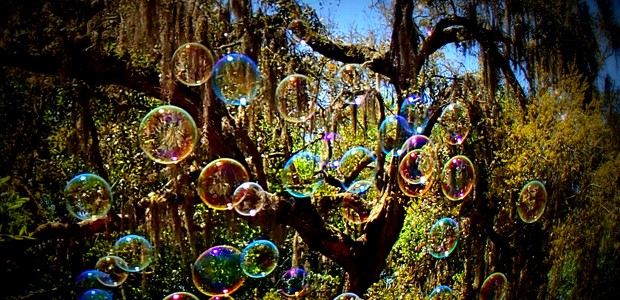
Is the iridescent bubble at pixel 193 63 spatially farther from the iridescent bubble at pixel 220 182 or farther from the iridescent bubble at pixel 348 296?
the iridescent bubble at pixel 348 296

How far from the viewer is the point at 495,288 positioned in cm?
893

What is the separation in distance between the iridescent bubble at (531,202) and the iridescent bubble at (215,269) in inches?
167

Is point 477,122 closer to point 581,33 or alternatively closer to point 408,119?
point 408,119

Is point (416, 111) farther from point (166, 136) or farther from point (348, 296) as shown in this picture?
point (166, 136)

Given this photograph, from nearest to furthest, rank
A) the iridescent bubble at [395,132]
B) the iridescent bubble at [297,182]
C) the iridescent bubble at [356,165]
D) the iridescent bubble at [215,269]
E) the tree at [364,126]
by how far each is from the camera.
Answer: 1. the tree at [364,126]
2. the iridescent bubble at [215,269]
3. the iridescent bubble at [297,182]
4. the iridescent bubble at [395,132]
5. the iridescent bubble at [356,165]

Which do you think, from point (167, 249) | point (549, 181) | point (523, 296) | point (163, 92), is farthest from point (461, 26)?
point (167, 249)

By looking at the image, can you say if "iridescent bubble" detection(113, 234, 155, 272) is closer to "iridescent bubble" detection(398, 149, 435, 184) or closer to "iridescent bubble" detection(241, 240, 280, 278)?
"iridescent bubble" detection(241, 240, 280, 278)

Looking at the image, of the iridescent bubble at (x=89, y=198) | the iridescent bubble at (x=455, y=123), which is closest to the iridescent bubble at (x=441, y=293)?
the iridescent bubble at (x=455, y=123)

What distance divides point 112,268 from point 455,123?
567cm

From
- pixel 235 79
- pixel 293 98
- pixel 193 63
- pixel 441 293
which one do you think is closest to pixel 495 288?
pixel 441 293

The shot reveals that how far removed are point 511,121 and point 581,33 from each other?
73.7 inches

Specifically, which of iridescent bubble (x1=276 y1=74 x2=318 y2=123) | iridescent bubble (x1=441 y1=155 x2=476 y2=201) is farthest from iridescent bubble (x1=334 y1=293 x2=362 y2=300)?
iridescent bubble (x1=276 y1=74 x2=318 y2=123)

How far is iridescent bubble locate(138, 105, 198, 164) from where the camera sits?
6617mm

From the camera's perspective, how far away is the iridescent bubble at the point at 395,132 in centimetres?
841
